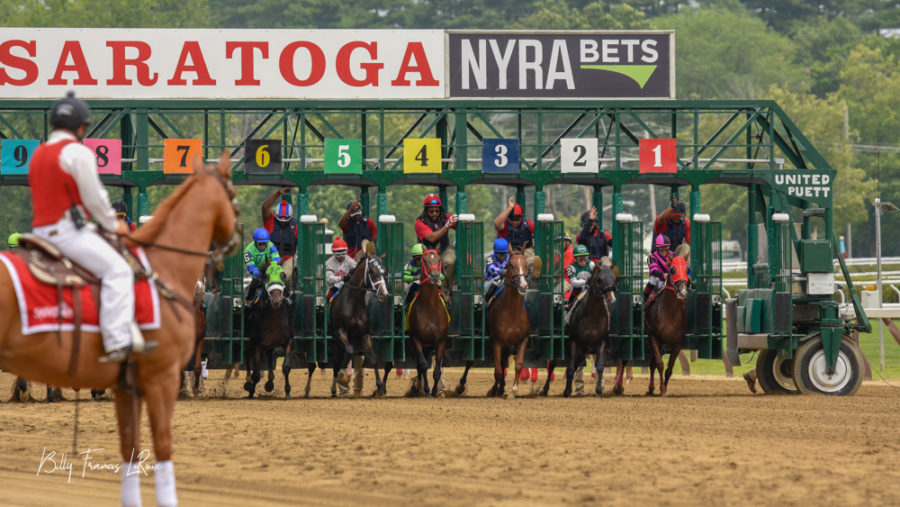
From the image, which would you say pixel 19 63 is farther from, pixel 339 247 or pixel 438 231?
pixel 438 231

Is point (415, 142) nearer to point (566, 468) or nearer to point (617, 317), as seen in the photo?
point (617, 317)

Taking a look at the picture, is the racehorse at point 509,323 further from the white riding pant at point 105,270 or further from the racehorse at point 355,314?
the white riding pant at point 105,270

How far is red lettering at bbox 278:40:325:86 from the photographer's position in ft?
70.6

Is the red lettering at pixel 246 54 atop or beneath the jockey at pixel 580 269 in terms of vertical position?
atop

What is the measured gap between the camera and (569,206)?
69250 mm

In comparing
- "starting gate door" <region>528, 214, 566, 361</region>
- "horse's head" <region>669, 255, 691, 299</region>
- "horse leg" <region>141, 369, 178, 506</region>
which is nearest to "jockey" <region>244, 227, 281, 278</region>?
"starting gate door" <region>528, 214, 566, 361</region>

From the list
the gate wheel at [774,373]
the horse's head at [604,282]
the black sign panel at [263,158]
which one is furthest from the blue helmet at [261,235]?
the gate wheel at [774,373]

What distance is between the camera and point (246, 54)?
70.4 ft

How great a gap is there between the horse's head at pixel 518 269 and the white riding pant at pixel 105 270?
32.5 ft

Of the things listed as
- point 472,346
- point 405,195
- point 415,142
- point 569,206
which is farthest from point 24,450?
point 569,206

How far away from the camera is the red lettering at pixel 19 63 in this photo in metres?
21.1

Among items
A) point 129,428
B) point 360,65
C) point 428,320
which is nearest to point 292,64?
point 360,65

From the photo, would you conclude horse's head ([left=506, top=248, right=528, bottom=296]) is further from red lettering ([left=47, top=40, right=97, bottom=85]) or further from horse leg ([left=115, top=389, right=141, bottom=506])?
horse leg ([left=115, top=389, right=141, bottom=506])

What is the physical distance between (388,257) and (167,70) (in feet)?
14.9
